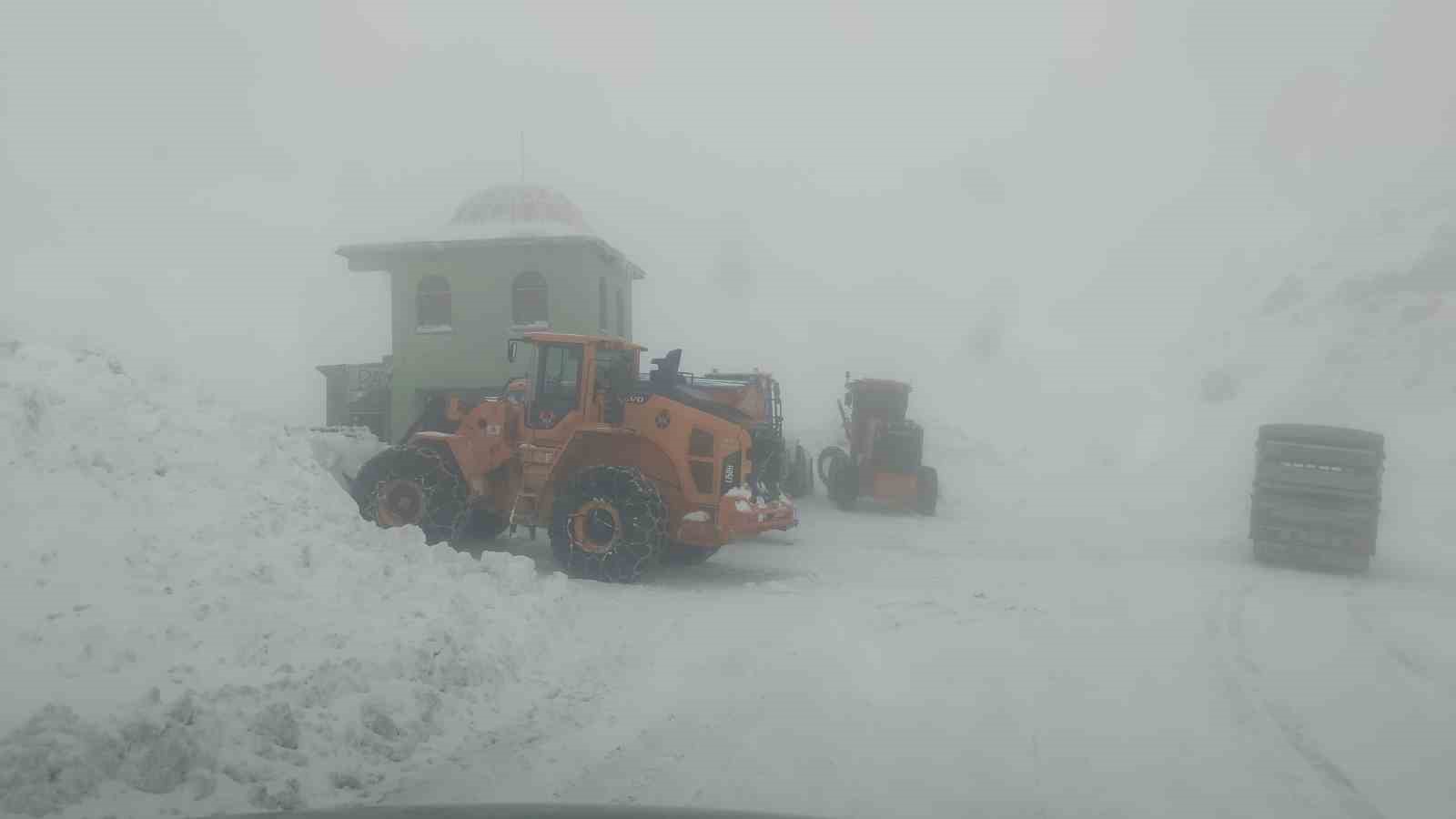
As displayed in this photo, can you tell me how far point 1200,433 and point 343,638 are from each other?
31.8 m

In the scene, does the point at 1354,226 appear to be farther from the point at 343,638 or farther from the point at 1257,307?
the point at 343,638

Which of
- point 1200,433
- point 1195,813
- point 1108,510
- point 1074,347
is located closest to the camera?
→ point 1195,813

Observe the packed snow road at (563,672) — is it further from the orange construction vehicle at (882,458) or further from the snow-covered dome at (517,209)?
the snow-covered dome at (517,209)

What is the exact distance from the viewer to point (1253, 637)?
774cm

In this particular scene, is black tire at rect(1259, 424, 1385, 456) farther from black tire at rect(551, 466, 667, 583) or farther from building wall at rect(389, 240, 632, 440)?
building wall at rect(389, 240, 632, 440)

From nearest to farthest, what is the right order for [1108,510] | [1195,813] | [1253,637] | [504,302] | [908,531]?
[1195,813]
[1253,637]
[908,531]
[1108,510]
[504,302]

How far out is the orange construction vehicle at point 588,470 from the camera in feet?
30.6

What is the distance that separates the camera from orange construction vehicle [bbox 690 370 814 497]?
49.5 feet

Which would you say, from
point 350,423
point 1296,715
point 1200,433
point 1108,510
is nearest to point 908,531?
point 1108,510

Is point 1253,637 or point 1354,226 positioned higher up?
point 1354,226

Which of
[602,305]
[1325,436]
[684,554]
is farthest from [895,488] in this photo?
[602,305]

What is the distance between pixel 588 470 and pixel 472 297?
467 inches

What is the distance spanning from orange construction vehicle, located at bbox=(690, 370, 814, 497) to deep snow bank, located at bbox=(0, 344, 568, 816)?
25.5 ft

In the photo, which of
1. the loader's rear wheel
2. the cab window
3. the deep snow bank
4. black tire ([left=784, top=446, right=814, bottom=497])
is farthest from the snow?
black tire ([left=784, top=446, right=814, bottom=497])
